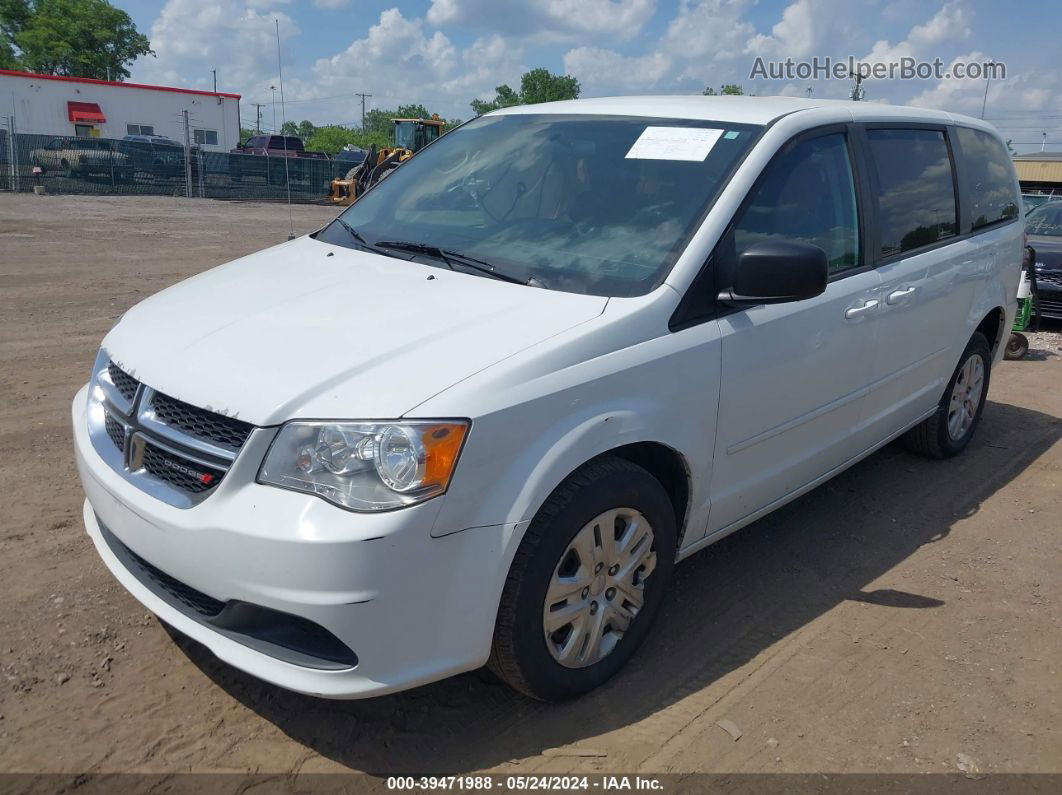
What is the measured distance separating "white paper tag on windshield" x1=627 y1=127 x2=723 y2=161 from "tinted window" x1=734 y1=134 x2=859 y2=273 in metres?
0.26

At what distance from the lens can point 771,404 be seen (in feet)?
11.3

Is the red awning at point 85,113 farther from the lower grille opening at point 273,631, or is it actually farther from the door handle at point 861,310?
the lower grille opening at point 273,631

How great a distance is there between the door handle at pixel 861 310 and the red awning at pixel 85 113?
1808 inches

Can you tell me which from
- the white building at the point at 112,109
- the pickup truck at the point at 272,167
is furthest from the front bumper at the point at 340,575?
the white building at the point at 112,109

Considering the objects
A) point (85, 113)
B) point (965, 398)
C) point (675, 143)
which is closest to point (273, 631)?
point (675, 143)

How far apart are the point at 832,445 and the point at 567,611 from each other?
5.73 ft

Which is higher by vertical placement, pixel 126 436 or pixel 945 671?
pixel 126 436

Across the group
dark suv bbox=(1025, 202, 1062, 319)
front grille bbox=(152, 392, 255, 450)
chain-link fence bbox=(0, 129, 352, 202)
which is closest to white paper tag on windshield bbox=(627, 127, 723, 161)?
front grille bbox=(152, 392, 255, 450)

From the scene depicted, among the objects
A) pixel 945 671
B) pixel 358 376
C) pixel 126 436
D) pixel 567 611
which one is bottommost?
pixel 945 671

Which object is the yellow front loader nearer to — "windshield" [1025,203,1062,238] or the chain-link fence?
the chain-link fence

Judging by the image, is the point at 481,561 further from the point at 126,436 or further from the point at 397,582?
the point at 126,436

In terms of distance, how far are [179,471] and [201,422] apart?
0.52ft

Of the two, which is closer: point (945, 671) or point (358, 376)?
point (358, 376)

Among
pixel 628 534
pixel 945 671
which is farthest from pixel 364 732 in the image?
pixel 945 671
